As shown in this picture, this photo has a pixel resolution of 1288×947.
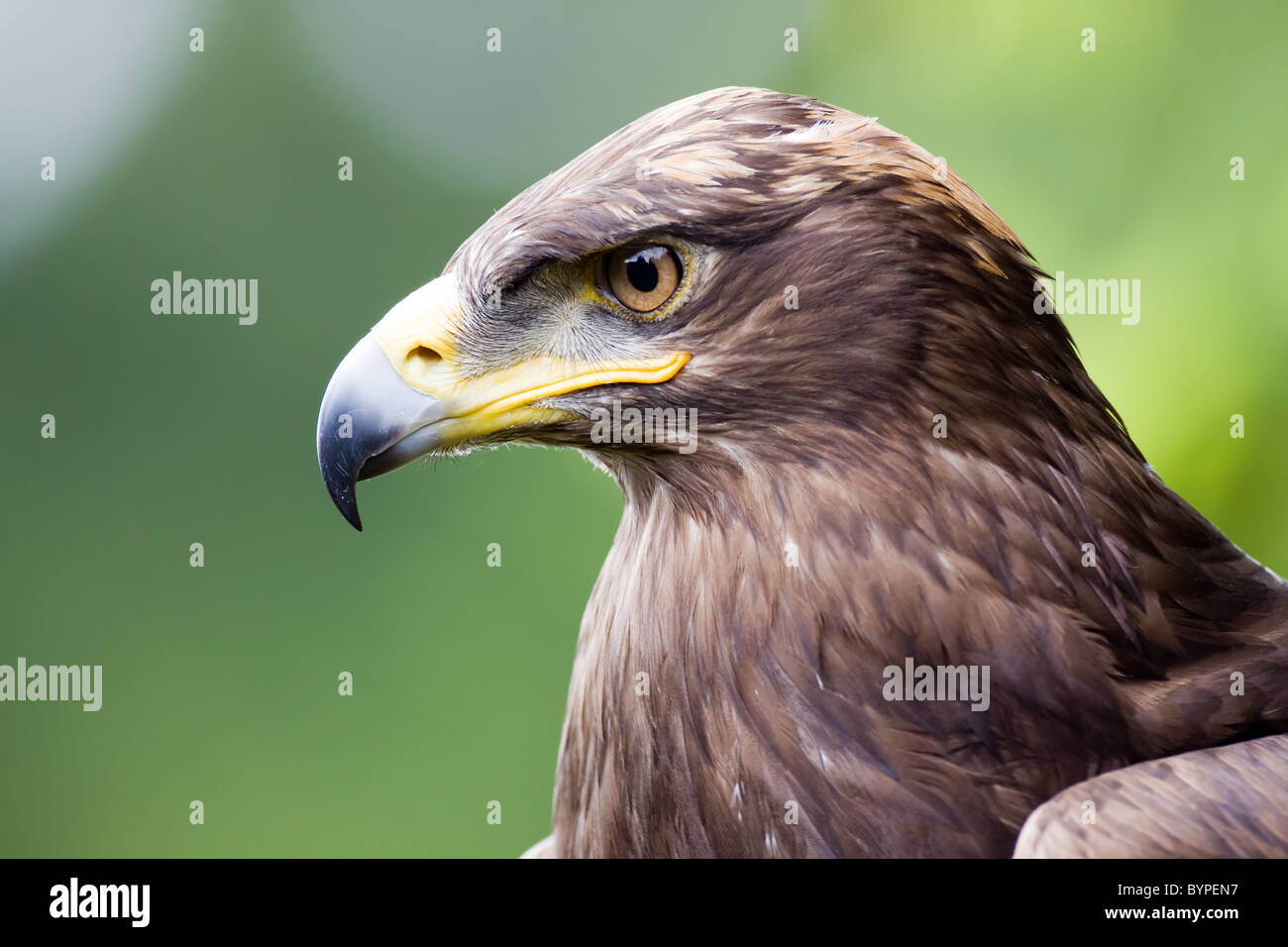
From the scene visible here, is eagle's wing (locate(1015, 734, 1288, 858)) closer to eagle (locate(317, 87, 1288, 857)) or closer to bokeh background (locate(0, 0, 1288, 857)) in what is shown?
eagle (locate(317, 87, 1288, 857))

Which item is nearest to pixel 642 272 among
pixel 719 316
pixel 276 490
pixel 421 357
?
pixel 719 316

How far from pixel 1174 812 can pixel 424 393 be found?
927 mm

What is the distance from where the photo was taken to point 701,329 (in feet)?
4.20

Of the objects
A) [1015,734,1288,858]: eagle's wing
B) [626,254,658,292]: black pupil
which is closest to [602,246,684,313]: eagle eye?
[626,254,658,292]: black pupil

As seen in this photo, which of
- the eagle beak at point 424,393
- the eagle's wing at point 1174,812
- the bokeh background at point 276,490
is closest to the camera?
the eagle's wing at point 1174,812

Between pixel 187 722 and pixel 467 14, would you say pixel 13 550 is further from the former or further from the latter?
pixel 467 14

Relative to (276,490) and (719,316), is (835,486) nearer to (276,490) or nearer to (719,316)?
(719,316)

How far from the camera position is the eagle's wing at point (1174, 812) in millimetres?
1033

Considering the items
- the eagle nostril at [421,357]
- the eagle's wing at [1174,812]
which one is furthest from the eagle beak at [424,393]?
the eagle's wing at [1174,812]

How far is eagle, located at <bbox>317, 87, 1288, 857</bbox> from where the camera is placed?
117 cm

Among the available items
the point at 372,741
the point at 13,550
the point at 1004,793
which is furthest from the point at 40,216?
the point at 1004,793

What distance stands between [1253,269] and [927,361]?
156 cm

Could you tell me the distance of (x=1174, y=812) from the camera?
1060 mm

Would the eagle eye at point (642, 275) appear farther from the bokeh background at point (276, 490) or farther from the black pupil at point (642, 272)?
the bokeh background at point (276, 490)
